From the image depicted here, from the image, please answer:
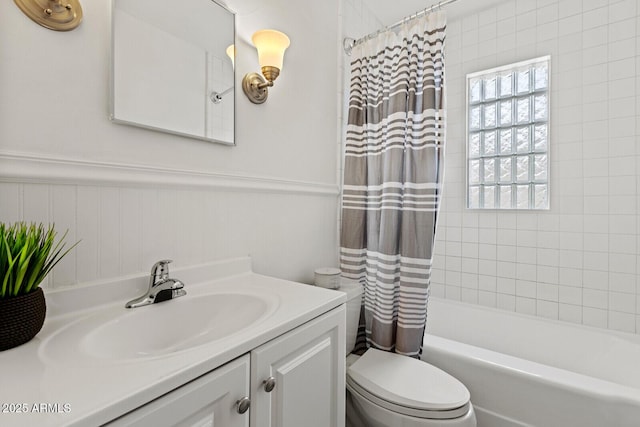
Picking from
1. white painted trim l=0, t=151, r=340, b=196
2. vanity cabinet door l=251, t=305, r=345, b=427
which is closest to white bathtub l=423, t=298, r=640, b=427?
vanity cabinet door l=251, t=305, r=345, b=427

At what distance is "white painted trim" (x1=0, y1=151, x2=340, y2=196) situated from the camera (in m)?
0.70

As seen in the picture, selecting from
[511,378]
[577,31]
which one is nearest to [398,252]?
[511,378]

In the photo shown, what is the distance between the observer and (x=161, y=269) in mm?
896

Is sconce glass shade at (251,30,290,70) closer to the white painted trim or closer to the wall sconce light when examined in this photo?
the wall sconce light

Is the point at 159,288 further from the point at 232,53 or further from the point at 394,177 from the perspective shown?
the point at 394,177

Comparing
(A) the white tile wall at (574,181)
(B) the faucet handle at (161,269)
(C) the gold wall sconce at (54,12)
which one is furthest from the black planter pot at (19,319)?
(A) the white tile wall at (574,181)

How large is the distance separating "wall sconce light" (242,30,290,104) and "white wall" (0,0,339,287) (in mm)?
45

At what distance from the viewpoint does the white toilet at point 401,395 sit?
1069mm

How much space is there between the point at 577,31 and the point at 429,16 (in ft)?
4.03

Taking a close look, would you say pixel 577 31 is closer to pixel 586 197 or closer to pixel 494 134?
pixel 494 134

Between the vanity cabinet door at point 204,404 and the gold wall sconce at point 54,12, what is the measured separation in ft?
3.02

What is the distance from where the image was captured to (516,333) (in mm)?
1989

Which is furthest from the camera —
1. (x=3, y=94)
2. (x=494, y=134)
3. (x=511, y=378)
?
(x=494, y=134)

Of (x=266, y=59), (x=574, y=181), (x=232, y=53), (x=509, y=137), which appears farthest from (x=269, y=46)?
(x=574, y=181)
